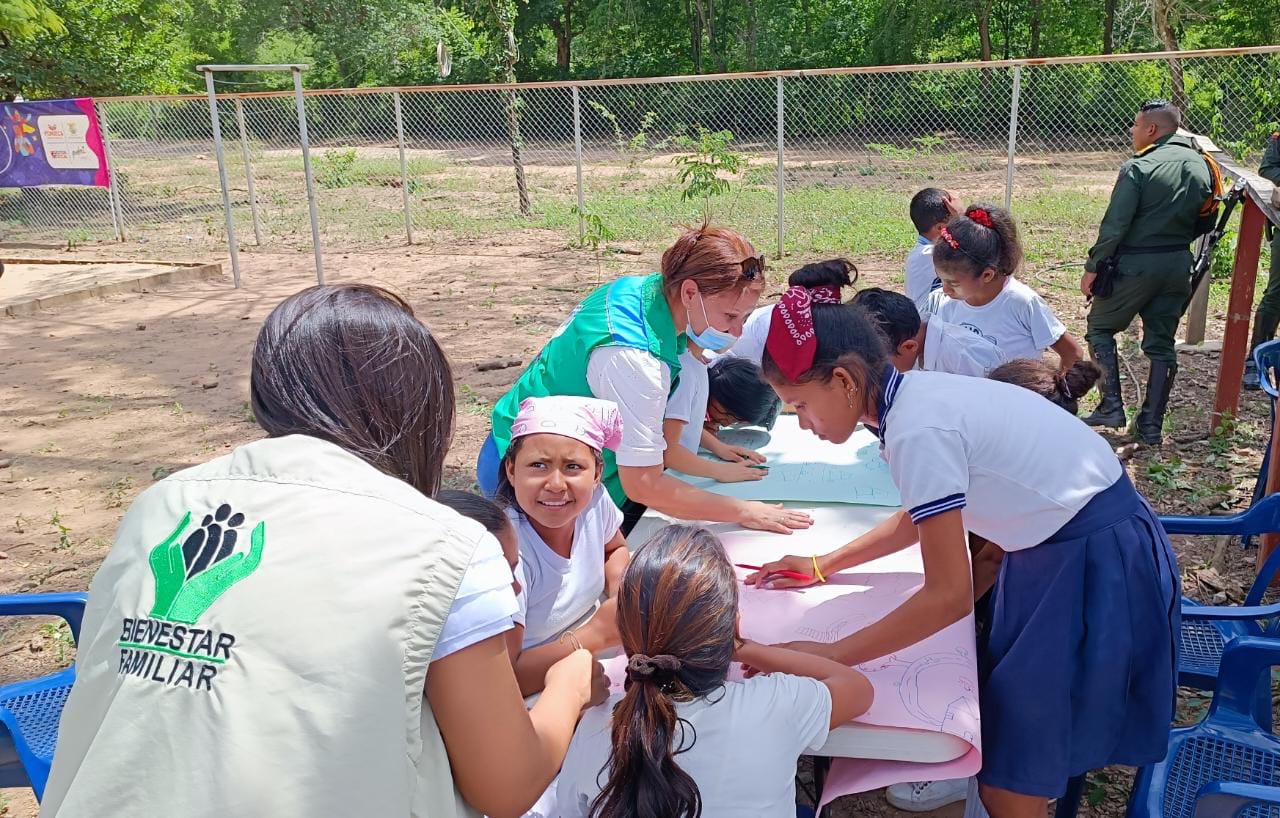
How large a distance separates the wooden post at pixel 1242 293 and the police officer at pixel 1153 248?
0.90 ft

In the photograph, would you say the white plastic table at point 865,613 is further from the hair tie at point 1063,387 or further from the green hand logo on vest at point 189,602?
the green hand logo on vest at point 189,602

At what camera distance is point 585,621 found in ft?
6.68

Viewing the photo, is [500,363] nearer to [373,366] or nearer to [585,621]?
[585,621]

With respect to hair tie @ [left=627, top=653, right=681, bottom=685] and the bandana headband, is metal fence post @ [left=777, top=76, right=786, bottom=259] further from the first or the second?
hair tie @ [left=627, top=653, right=681, bottom=685]

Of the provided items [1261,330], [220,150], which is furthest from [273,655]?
[220,150]

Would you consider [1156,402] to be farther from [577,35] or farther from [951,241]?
[577,35]

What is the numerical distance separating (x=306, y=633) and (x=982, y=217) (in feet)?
9.20

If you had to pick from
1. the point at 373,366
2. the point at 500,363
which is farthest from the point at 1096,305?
the point at 373,366

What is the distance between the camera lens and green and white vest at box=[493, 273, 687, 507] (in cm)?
235

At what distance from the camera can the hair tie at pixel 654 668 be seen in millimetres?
1463

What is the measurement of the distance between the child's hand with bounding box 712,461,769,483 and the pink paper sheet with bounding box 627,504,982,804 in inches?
11.1

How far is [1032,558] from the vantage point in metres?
1.85

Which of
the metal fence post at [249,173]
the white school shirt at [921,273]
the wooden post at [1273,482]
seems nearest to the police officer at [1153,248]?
the white school shirt at [921,273]

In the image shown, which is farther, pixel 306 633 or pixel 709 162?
pixel 709 162
